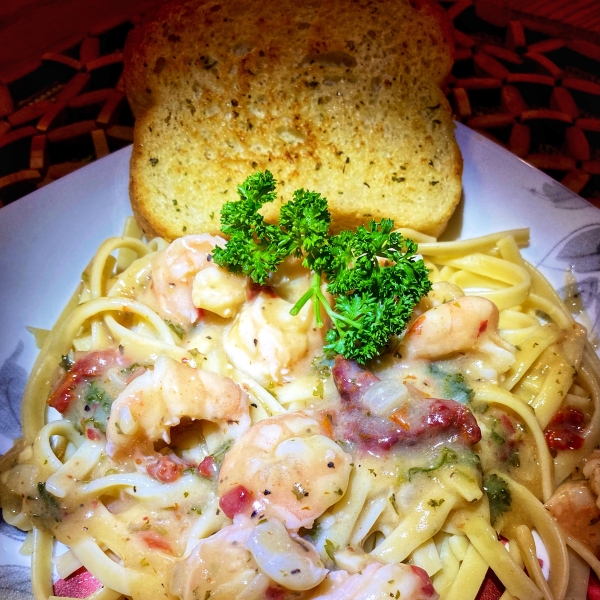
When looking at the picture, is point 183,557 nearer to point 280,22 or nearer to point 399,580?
point 399,580

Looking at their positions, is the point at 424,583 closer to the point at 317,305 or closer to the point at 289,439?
the point at 289,439

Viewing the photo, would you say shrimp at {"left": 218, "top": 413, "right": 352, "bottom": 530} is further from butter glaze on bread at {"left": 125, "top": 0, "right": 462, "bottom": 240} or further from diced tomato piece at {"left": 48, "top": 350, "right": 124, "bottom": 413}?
butter glaze on bread at {"left": 125, "top": 0, "right": 462, "bottom": 240}

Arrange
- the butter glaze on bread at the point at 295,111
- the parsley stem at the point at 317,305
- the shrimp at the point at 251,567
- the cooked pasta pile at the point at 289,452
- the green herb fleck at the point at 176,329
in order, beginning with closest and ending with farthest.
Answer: the shrimp at the point at 251,567 → the cooked pasta pile at the point at 289,452 → the parsley stem at the point at 317,305 → the green herb fleck at the point at 176,329 → the butter glaze on bread at the point at 295,111

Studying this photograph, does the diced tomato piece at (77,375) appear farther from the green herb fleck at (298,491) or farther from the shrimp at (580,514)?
the shrimp at (580,514)

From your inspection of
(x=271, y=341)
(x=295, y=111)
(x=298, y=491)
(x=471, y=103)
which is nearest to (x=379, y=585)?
(x=298, y=491)

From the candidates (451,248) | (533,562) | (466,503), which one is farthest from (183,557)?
(451,248)

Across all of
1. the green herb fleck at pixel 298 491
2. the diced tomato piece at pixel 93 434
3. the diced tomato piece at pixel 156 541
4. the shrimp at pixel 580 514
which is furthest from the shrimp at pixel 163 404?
the shrimp at pixel 580 514
